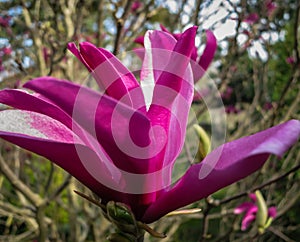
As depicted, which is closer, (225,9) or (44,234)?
(44,234)

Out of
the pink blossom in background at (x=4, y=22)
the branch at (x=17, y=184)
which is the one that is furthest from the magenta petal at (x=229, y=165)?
the pink blossom in background at (x=4, y=22)

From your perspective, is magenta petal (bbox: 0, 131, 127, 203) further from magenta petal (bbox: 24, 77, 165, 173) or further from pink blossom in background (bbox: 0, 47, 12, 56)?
pink blossom in background (bbox: 0, 47, 12, 56)

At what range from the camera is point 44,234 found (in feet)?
4.31

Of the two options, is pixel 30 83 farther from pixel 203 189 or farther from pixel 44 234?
pixel 44 234

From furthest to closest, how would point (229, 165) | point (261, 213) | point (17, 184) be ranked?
point (17, 184) → point (261, 213) → point (229, 165)

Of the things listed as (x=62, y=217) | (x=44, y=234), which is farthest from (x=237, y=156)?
(x=62, y=217)

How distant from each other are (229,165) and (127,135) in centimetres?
10

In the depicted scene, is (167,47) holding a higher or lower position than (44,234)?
higher

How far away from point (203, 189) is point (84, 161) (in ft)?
0.39

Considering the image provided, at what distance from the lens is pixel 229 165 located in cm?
37

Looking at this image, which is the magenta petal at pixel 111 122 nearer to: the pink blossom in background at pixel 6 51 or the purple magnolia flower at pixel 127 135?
the purple magnolia flower at pixel 127 135

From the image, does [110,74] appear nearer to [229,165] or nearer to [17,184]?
[229,165]

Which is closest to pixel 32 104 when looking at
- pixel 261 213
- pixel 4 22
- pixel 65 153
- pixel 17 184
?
pixel 65 153

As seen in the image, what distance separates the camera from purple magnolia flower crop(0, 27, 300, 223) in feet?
1.21
